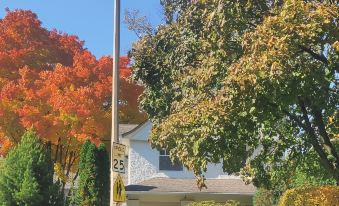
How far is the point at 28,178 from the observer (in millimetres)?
22734

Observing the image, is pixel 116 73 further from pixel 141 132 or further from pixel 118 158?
pixel 141 132

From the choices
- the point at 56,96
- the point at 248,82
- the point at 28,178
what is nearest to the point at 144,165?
the point at 56,96

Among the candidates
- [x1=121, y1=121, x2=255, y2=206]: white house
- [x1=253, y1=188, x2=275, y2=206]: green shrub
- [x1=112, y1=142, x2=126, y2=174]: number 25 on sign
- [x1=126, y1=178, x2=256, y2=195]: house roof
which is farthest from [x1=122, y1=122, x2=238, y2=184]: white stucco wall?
[x1=112, y1=142, x2=126, y2=174]: number 25 on sign

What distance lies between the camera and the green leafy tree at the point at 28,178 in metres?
22.5

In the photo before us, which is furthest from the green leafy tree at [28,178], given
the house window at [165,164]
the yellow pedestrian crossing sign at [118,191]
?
the yellow pedestrian crossing sign at [118,191]

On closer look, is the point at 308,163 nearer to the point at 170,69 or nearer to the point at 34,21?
the point at 170,69

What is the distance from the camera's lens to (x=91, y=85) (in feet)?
112

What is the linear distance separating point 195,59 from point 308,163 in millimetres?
4221

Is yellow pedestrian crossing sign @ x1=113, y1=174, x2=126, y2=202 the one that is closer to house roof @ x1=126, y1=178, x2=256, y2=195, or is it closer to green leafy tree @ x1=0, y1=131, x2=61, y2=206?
green leafy tree @ x1=0, y1=131, x2=61, y2=206

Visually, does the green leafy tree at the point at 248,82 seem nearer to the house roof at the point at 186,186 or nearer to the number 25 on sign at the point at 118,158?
the number 25 on sign at the point at 118,158

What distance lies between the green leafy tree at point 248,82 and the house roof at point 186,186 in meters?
12.0

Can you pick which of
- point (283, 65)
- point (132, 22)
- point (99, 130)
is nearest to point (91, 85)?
point (99, 130)

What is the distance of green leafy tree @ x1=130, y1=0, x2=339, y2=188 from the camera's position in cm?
1012

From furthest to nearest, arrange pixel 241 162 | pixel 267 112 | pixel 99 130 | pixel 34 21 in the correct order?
pixel 34 21
pixel 99 130
pixel 241 162
pixel 267 112
